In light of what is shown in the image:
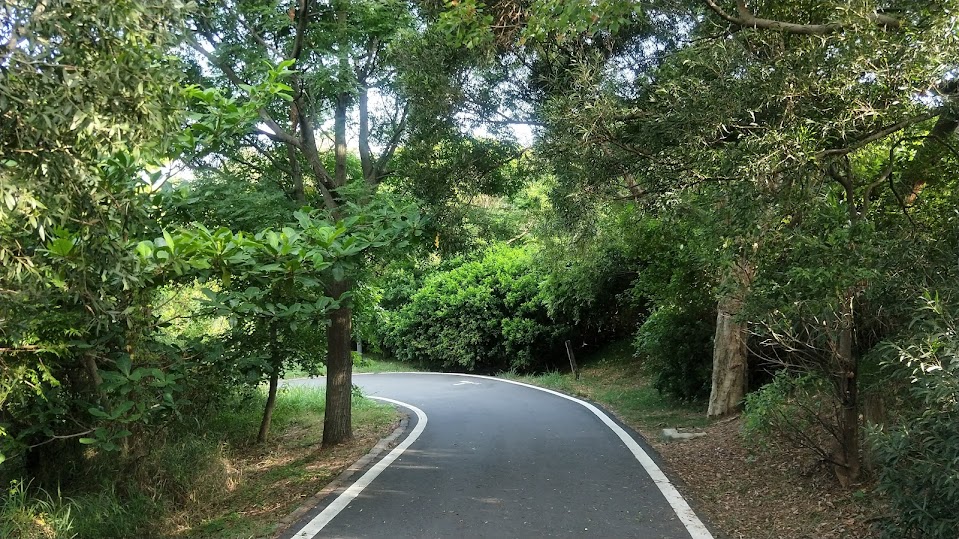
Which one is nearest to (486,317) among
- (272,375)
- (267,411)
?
(267,411)

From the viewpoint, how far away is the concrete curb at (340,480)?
243 inches

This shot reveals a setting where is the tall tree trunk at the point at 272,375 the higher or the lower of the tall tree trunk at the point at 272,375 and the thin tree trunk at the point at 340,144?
the lower

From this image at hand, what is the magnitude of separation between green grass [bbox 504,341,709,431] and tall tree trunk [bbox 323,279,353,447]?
210 inches

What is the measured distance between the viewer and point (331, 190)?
32.6 feet

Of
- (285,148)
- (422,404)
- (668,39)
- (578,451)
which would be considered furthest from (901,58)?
(422,404)

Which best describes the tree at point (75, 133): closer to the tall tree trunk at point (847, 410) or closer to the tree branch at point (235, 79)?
the tree branch at point (235, 79)

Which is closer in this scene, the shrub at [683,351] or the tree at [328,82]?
the tree at [328,82]

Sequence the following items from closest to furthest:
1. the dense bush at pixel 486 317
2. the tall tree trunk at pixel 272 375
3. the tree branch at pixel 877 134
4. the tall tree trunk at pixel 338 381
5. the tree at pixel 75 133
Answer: the tree at pixel 75 133
the tree branch at pixel 877 134
the tall tree trunk at pixel 272 375
the tall tree trunk at pixel 338 381
the dense bush at pixel 486 317

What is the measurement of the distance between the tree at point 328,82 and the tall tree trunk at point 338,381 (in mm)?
17

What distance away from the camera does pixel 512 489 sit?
7.21 meters

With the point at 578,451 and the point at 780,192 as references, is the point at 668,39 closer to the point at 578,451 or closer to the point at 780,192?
the point at 780,192

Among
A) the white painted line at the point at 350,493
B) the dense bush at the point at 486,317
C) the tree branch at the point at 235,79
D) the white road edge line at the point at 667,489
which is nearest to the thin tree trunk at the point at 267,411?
the white painted line at the point at 350,493

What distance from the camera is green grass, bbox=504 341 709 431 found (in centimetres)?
1240

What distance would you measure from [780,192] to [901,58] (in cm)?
133
